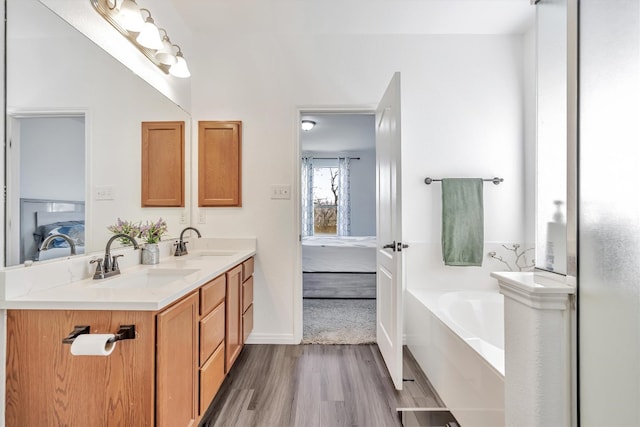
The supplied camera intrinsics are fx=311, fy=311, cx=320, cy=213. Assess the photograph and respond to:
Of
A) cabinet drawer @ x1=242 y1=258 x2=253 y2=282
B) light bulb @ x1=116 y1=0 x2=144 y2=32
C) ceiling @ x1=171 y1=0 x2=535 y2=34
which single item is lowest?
cabinet drawer @ x1=242 y1=258 x2=253 y2=282

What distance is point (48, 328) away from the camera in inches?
41.9

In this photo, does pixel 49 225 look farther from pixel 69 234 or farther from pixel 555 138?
pixel 555 138

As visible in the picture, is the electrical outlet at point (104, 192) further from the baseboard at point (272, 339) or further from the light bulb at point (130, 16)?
the baseboard at point (272, 339)

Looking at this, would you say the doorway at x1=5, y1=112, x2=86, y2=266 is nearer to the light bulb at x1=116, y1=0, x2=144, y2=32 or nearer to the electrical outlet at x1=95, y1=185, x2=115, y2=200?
the electrical outlet at x1=95, y1=185, x2=115, y2=200

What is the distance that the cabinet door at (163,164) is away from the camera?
2.02 metres

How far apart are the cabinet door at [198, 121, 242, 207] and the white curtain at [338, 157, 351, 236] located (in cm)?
401

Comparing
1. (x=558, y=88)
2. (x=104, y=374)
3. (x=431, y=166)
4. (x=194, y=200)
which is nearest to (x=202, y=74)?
(x=194, y=200)

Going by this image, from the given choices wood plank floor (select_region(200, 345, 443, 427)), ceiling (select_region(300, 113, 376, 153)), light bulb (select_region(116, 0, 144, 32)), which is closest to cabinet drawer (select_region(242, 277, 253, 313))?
wood plank floor (select_region(200, 345, 443, 427))

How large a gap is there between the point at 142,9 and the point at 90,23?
459 mm

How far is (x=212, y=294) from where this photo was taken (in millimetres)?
1636

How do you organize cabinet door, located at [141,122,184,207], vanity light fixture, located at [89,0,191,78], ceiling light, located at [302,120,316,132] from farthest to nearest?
ceiling light, located at [302,120,316,132] → cabinet door, located at [141,122,184,207] → vanity light fixture, located at [89,0,191,78]

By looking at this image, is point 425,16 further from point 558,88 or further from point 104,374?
point 104,374

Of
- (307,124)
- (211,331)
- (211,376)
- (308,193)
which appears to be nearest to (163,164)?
(211,331)

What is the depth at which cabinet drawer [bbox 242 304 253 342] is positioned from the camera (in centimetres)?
228
